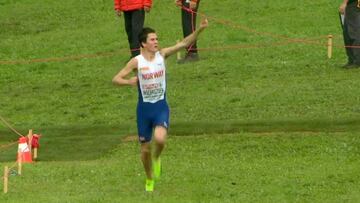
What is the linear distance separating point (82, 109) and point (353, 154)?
→ 6219mm

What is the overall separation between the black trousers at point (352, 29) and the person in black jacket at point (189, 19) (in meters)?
3.29

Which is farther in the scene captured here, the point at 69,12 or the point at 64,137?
the point at 69,12

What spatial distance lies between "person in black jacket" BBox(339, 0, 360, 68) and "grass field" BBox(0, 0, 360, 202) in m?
0.56

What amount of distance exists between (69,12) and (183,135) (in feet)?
44.3

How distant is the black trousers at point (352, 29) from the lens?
19.6 metres

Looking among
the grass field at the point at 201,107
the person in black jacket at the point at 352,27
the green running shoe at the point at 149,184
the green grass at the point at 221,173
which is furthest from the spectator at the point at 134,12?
the green running shoe at the point at 149,184

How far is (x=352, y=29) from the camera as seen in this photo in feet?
Result: 64.8

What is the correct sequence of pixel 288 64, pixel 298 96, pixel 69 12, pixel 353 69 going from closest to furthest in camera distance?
pixel 298 96, pixel 353 69, pixel 288 64, pixel 69 12

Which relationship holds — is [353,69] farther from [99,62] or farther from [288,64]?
[99,62]

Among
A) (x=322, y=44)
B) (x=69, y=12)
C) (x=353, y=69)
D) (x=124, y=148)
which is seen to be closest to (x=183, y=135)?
(x=124, y=148)

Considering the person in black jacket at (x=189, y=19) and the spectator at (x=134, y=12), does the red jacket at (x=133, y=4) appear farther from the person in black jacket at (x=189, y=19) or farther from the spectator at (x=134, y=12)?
the person in black jacket at (x=189, y=19)

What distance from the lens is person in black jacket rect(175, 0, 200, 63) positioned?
2147 centimetres

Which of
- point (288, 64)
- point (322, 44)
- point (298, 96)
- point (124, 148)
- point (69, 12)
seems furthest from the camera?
point (69, 12)

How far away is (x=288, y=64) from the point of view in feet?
69.8
